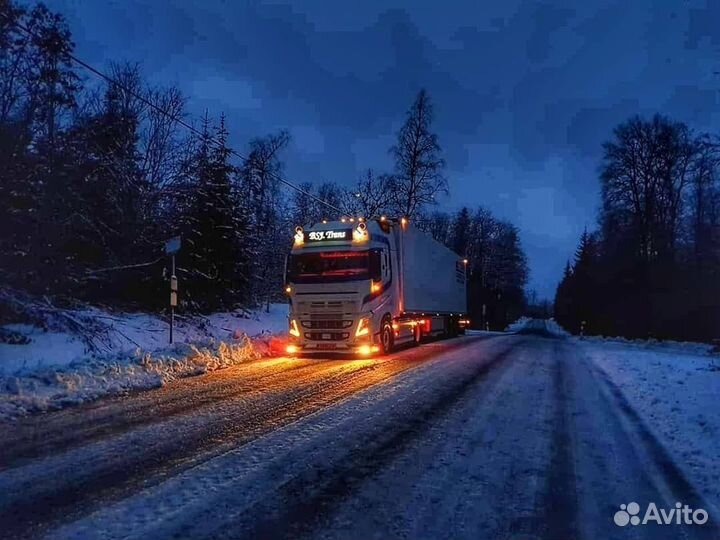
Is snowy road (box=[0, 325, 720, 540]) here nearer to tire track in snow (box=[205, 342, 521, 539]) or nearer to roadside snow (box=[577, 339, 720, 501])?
tire track in snow (box=[205, 342, 521, 539])

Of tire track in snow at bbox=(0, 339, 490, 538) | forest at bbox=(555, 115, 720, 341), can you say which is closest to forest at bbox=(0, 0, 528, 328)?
tire track in snow at bbox=(0, 339, 490, 538)

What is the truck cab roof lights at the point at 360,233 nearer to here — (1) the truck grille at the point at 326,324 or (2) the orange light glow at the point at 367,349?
(1) the truck grille at the point at 326,324

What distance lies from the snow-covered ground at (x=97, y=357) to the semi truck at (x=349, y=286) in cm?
195

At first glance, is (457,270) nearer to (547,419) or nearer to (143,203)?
(143,203)

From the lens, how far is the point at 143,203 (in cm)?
2770

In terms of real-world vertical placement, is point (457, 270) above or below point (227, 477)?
above

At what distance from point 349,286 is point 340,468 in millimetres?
11227

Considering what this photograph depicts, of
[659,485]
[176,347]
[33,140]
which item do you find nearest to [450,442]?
[659,485]

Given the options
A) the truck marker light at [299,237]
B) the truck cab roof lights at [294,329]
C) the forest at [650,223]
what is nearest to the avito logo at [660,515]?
the truck cab roof lights at [294,329]

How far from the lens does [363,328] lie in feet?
54.6

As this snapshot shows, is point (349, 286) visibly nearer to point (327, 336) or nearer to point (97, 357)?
point (327, 336)

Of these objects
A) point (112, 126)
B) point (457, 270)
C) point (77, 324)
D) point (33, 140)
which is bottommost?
point (77, 324)

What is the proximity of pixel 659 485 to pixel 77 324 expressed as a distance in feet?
52.2

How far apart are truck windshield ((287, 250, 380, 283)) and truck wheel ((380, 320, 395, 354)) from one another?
189cm
